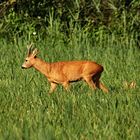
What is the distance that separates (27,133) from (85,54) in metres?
6.99

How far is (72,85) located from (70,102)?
2.47 m

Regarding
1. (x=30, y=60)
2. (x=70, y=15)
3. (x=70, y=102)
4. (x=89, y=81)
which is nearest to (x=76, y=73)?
(x=89, y=81)

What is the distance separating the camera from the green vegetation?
5793 mm

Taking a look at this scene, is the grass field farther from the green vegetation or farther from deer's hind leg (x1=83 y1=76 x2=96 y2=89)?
deer's hind leg (x1=83 y1=76 x2=96 y2=89)

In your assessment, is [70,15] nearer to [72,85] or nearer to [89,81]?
[72,85]

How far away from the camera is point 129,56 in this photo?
467 inches

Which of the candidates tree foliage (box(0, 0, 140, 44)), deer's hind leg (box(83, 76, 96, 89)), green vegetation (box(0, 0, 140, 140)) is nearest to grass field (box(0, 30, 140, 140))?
green vegetation (box(0, 0, 140, 140))

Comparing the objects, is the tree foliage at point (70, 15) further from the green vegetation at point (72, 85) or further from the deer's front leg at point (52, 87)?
the deer's front leg at point (52, 87)

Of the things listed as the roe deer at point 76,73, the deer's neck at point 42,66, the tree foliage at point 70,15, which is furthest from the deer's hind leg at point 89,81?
the tree foliage at point 70,15

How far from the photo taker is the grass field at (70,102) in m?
5.61

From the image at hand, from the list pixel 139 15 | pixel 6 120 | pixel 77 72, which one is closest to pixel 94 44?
pixel 139 15

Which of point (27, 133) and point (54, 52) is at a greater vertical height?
point (27, 133)

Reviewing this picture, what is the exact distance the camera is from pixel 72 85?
9602mm

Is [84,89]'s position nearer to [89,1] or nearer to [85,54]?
[85,54]
